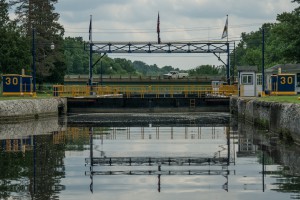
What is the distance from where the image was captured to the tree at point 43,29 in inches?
3366

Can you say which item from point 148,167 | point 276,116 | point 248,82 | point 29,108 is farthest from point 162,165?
point 248,82

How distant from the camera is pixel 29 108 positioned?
45062 mm

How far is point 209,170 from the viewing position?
56.7 ft

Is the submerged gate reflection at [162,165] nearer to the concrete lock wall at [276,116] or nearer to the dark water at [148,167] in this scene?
the dark water at [148,167]

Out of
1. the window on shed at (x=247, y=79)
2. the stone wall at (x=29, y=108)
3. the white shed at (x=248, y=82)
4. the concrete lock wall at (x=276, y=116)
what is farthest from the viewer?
the window on shed at (x=247, y=79)

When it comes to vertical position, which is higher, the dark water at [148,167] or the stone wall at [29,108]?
the stone wall at [29,108]

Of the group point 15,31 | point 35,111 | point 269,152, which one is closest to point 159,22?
point 15,31

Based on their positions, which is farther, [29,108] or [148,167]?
[29,108]

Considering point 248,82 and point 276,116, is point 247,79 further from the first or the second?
point 276,116

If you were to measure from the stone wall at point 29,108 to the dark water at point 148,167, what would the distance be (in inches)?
466

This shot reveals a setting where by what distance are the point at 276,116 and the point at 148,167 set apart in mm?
12877

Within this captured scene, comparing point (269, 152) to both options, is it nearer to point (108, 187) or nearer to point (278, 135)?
point (278, 135)

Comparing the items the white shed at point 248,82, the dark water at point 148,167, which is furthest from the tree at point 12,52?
the dark water at point 148,167

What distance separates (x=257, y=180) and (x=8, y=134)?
684 inches
